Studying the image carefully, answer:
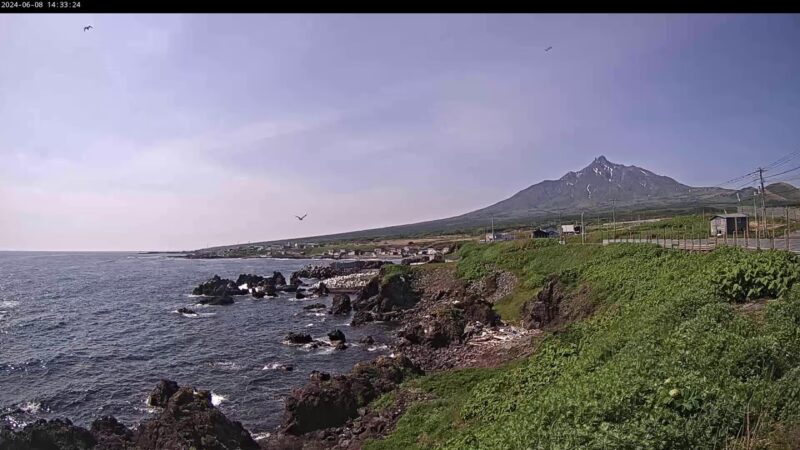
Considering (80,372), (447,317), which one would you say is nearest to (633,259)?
(447,317)

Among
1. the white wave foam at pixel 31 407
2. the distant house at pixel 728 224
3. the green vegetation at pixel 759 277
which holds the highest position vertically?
the distant house at pixel 728 224

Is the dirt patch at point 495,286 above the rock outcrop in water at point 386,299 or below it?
above

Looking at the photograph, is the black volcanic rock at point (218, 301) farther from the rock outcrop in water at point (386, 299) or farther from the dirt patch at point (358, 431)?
the dirt patch at point (358, 431)

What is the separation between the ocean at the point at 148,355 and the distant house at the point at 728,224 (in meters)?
28.3

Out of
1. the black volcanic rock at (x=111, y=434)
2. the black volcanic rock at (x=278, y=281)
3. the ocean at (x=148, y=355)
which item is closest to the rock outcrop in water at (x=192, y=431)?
the black volcanic rock at (x=111, y=434)

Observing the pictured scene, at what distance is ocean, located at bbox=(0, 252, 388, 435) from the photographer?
2011 cm

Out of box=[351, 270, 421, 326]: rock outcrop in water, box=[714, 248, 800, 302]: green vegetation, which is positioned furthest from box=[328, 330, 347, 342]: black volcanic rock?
box=[714, 248, 800, 302]: green vegetation

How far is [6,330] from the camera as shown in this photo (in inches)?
1438

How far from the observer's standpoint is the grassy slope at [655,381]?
610 centimetres

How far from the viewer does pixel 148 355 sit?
94.0 ft

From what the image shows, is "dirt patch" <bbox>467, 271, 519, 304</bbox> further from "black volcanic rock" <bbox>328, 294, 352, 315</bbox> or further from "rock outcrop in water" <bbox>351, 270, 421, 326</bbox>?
"black volcanic rock" <bbox>328, 294, 352, 315</bbox>

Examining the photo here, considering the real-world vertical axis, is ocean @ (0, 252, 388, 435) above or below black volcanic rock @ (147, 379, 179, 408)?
below

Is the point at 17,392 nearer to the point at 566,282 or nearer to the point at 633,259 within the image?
the point at 566,282

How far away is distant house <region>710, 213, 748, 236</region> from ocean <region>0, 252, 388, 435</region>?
2831 cm
